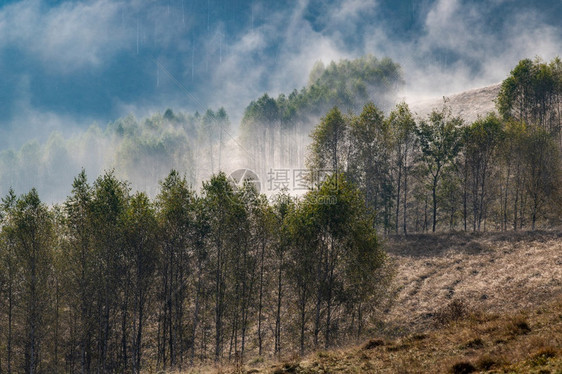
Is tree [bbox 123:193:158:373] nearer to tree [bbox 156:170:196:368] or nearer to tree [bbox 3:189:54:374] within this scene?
tree [bbox 156:170:196:368]

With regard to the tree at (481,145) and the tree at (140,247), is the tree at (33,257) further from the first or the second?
the tree at (481,145)

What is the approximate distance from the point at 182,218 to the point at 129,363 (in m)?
15.9

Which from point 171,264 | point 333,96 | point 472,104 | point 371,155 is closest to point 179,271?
point 171,264

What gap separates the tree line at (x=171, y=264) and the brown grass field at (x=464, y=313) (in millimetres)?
6109

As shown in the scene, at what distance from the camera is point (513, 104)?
66375mm

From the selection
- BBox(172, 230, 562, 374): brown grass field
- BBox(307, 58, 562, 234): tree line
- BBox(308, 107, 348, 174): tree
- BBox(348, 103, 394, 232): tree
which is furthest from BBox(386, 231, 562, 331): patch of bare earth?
BBox(308, 107, 348, 174): tree

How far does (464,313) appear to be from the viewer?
2302cm

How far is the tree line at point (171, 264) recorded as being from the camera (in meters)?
30.1

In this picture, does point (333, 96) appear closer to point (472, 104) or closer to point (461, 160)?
point (472, 104)

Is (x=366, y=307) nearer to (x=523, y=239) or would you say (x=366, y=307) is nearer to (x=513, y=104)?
(x=523, y=239)

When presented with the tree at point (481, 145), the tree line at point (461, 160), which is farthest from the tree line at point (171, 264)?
the tree at point (481, 145)

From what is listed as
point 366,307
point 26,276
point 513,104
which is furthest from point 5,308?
point 513,104

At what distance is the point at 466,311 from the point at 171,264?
2239 cm

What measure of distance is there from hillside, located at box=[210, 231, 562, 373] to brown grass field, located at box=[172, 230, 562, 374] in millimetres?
46
